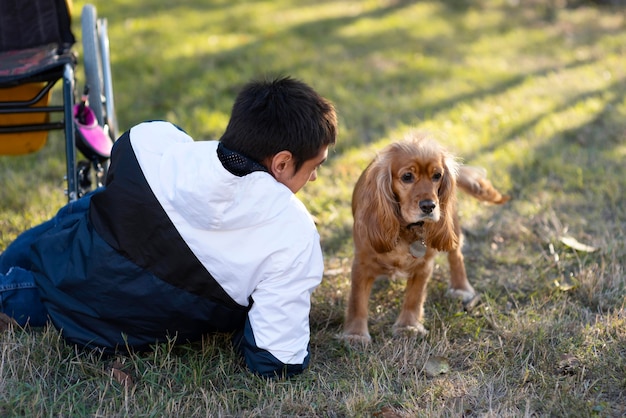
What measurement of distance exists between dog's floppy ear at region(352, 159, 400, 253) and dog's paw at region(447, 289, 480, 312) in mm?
658

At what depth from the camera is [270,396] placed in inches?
111

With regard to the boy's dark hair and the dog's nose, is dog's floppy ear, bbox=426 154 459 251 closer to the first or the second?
the dog's nose

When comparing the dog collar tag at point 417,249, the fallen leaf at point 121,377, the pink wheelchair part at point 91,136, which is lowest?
the fallen leaf at point 121,377

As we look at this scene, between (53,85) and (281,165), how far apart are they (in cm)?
162

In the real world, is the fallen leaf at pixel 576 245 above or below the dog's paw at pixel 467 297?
above

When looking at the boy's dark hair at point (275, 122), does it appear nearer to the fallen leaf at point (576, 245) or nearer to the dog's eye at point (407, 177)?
the dog's eye at point (407, 177)

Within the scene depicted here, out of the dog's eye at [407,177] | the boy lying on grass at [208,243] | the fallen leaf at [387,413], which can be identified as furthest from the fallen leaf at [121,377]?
the dog's eye at [407,177]

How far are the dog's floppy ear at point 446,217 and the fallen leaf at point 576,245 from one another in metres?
1.17

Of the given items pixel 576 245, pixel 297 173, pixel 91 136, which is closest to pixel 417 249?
pixel 297 173

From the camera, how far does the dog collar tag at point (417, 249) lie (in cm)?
330

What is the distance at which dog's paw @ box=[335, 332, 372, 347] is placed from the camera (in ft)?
10.8

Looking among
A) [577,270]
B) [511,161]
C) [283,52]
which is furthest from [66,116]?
[283,52]

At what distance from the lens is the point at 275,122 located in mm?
2799

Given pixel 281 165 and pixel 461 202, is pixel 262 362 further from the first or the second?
pixel 461 202
